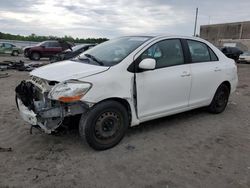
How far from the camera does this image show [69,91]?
3.10 m

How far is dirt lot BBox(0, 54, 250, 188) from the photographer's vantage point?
2.82 m

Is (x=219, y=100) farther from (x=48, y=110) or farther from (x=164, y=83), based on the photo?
(x=48, y=110)

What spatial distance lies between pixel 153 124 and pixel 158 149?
102cm

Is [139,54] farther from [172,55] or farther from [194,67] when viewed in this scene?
[194,67]

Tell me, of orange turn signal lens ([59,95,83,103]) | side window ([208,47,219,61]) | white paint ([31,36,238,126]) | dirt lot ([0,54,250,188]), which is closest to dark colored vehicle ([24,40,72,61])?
dirt lot ([0,54,250,188])

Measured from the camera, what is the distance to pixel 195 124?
15.4 ft

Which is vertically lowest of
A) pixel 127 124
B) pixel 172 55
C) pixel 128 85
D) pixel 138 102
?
pixel 127 124

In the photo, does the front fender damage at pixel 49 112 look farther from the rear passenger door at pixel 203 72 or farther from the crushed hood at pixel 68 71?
the rear passenger door at pixel 203 72

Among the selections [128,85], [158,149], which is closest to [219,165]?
[158,149]

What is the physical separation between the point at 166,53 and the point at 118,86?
3.83 feet

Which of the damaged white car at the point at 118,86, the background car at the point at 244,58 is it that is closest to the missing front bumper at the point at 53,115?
the damaged white car at the point at 118,86

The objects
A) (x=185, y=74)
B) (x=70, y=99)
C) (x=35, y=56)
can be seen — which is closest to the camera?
(x=70, y=99)

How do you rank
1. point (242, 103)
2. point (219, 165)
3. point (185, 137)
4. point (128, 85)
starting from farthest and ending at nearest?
point (242, 103), point (185, 137), point (128, 85), point (219, 165)

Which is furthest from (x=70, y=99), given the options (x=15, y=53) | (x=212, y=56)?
(x=15, y=53)
